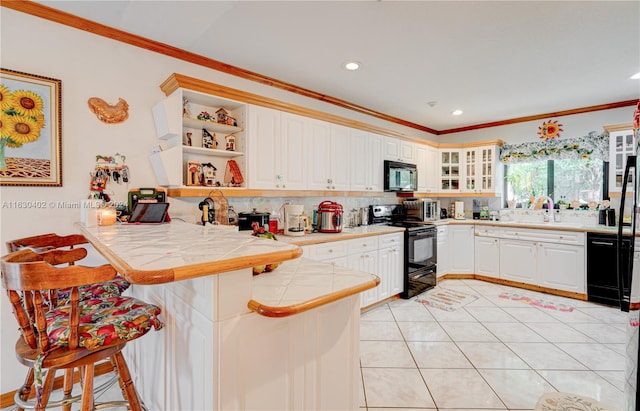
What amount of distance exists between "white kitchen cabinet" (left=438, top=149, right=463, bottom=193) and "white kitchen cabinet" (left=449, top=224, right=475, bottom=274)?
792 millimetres

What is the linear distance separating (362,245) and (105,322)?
8.50 ft

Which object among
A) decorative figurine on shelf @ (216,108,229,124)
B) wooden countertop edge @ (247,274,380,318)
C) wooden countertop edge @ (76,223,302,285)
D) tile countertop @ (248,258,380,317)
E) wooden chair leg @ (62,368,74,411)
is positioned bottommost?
wooden chair leg @ (62,368,74,411)

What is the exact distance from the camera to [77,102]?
2.26 m

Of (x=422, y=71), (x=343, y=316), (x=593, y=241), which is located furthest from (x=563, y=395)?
(x=593, y=241)

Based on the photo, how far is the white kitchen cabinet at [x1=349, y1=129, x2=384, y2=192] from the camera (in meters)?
3.88

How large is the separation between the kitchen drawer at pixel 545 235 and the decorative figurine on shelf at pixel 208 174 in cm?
411

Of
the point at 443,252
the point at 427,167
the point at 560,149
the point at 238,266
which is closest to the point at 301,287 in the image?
the point at 238,266

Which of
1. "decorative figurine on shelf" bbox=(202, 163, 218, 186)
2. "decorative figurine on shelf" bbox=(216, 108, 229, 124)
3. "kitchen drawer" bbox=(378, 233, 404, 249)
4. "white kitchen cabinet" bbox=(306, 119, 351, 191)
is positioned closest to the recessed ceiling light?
"white kitchen cabinet" bbox=(306, 119, 351, 191)

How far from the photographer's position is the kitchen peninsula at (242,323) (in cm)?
106

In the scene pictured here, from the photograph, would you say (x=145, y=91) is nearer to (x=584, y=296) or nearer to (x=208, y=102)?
(x=208, y=102)

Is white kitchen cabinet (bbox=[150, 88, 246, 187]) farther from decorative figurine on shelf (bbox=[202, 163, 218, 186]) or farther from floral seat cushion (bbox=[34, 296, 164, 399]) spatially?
floral seat cushion (bbox=[34, 296, 164, 399])

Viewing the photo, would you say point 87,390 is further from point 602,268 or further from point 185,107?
point 602,268

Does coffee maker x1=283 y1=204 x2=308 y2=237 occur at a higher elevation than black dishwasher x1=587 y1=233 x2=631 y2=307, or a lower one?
higher

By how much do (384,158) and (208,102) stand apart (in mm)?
2457
